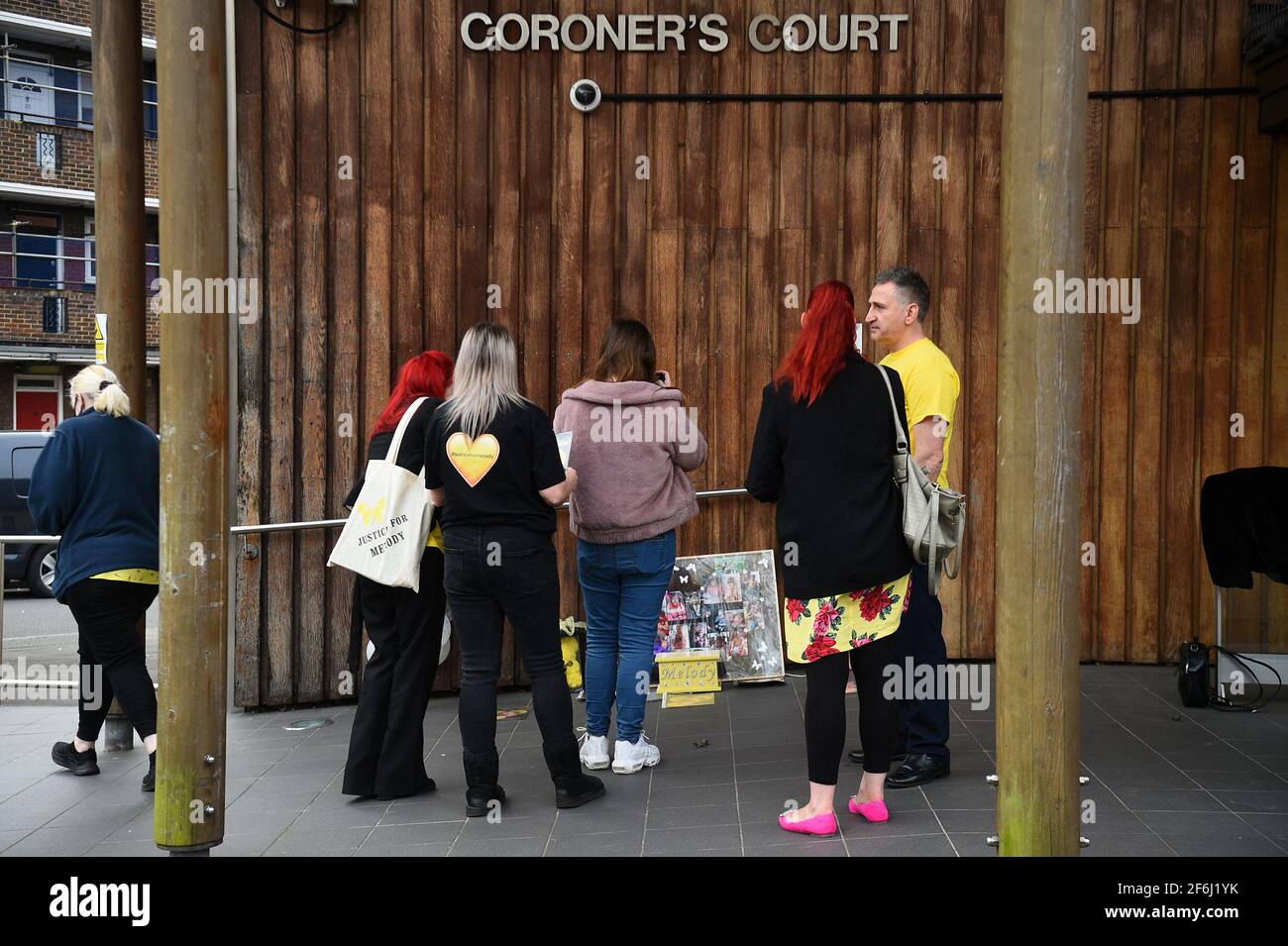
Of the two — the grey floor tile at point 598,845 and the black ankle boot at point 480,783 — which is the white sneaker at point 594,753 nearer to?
the black ankle boot at point 480,783

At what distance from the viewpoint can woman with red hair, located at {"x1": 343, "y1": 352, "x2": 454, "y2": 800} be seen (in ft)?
15.9

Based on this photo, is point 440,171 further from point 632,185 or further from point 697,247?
point 697,247

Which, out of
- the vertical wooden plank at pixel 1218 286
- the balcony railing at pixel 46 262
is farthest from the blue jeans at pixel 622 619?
the balcony railing at pixel 46 262

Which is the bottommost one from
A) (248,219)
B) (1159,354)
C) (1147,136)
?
(1159,354)

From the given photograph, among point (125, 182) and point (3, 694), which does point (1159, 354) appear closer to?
point (125, 182)

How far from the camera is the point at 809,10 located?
268 inches

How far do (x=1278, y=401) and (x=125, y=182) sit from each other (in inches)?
255

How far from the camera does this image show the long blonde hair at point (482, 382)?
14.9 feet

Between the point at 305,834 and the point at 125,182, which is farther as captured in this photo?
the point at 125,182

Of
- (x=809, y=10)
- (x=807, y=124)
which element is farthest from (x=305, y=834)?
(x=809, y=10)

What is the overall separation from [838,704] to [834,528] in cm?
64

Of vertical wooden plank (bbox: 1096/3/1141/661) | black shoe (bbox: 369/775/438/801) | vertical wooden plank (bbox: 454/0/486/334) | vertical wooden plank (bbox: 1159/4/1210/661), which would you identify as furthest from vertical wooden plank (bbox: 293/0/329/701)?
vertical wooden plank (bbox: 1159/4/1210/661)

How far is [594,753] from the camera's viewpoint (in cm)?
517
